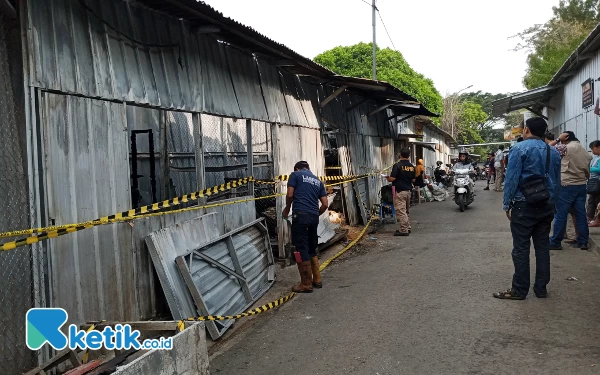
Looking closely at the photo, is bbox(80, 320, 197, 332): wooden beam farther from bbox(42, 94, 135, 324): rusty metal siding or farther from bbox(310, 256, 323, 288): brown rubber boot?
bbox(310, 256, 323, 288): brown rubber boot

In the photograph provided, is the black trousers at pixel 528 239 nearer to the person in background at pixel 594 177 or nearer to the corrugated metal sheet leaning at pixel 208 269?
the corrugated metal sheet leaning at pixel 208 269

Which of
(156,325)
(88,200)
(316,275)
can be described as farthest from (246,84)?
(156,325)

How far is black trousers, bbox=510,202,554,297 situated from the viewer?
5617 millimetres

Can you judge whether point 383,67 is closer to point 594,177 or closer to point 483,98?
point 594,177

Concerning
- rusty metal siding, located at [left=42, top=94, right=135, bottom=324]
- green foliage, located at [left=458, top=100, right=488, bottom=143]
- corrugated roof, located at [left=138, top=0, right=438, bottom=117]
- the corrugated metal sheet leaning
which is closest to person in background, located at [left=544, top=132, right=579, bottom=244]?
corrugated roof, located at [left=138, top=0, right=438, bottom=117]

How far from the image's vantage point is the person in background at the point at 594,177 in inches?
343

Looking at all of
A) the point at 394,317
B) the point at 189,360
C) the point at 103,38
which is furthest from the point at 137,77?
the point at 394,317

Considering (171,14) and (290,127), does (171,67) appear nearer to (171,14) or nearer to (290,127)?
(171,14)

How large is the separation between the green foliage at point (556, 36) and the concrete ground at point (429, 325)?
61.2ft

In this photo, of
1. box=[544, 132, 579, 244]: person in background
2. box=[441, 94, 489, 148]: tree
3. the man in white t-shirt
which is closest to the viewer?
box=[544, 132, 579, 244]: person in background

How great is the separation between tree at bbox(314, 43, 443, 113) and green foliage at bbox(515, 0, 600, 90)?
5703mm

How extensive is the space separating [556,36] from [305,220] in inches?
950

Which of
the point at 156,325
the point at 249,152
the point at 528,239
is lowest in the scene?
the point at 156,325

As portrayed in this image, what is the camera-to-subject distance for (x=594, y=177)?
885 centimetres
